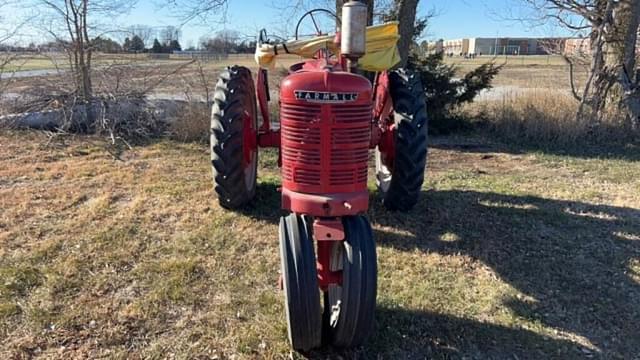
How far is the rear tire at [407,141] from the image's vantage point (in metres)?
3.89

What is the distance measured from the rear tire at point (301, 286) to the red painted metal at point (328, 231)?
51 mm

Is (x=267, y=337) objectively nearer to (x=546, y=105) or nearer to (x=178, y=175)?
(x=178, y=175)

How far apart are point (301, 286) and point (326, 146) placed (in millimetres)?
801

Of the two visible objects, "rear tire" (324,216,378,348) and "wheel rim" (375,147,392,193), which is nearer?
"rear tire" (324,216,378,348)

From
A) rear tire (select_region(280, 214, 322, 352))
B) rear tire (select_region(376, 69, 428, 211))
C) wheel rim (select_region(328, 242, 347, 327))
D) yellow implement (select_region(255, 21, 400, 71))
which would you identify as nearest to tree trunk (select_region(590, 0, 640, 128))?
yellow implement (select_region(255, 21, 400, 71))

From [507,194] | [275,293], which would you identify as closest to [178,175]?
[275,293]

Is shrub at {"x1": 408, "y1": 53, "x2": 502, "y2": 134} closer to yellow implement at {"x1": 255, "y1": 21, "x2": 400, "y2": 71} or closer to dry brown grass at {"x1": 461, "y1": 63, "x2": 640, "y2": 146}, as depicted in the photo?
dry brown grass at {"x1": 461, "y1": 63, "x2": 640, "y2": 146}

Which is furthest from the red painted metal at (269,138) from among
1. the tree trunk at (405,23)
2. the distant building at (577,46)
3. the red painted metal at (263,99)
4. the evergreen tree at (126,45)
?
the distant building at (577,46)

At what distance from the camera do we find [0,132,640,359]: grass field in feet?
8.95

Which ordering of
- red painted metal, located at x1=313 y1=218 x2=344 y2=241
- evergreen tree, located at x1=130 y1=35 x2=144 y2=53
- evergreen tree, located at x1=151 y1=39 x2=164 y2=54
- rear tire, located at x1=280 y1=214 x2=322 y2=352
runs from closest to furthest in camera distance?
rear tire, located at x1=280 y1=214 x2=322 y2=352
red painted metal, located at x1=313 y1=218 x2=344 y2=241
evergreen tree, located at x1=130 y1=35 x2=144 y2=53
evergreen tree, located at x1=151 y1=39 x2=164 y2=54

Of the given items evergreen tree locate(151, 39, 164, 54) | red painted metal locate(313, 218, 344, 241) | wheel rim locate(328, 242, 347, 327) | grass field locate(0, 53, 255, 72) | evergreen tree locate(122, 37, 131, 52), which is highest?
evergreen tree locate(151, 39, 164, 54)

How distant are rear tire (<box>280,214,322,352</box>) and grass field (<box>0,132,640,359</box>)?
0.26 m

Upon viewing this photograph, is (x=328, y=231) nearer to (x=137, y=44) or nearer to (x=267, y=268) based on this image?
(x=267, y=268)

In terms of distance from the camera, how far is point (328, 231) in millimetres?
2486
